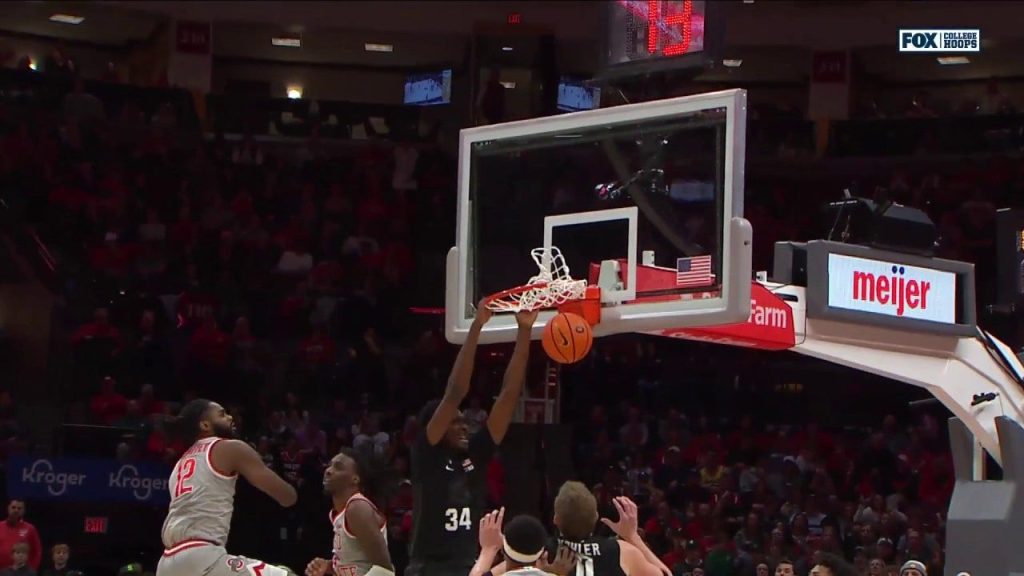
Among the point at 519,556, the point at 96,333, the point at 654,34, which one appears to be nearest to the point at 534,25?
the point at 96,333

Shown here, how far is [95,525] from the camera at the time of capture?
47.7 feet

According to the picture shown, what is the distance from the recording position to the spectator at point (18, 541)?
13257mm

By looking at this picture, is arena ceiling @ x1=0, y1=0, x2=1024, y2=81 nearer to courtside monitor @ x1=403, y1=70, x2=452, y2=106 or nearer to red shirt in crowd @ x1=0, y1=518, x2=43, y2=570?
courtside monitor @ x1=403, y1=70, x2=452, y2=106

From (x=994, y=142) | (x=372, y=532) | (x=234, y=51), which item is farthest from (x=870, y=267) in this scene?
(x=234, y=51)

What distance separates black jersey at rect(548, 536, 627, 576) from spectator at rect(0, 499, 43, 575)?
8.43 meters

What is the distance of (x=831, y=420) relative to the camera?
17938 mm

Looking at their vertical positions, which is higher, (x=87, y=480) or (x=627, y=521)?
(x=627, y=521)

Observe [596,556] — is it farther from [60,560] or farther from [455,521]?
[60,560]

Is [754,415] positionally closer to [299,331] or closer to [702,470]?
[702,470]

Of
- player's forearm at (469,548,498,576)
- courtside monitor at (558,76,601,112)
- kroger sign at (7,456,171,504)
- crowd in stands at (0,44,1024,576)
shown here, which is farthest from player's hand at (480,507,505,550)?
courtside monitor at (558,76,601,112)

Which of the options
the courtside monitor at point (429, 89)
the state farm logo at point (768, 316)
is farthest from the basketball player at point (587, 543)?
the courtside monitor at point (429, 89)

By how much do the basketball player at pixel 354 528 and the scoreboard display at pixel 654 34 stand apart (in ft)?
8.64

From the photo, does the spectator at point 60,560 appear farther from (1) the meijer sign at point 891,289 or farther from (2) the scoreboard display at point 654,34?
(1) the meijer sign at point 891,289

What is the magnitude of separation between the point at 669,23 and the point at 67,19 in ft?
58.7
